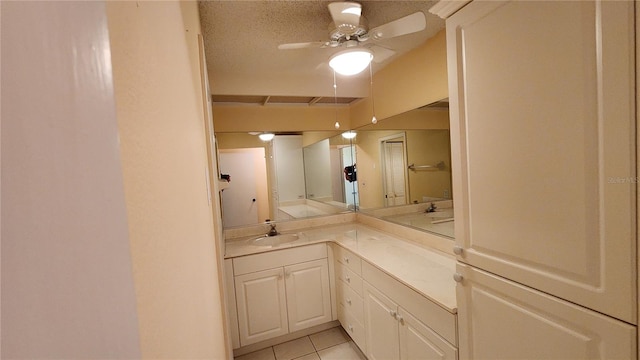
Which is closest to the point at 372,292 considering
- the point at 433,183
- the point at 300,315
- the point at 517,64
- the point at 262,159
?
the point at 300,315

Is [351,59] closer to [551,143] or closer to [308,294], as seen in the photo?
[551,143]

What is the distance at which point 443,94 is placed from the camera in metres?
1.79

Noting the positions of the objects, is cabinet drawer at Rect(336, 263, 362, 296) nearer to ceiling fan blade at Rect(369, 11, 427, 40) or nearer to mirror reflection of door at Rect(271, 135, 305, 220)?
mirror reflection of door at Rect(271, 135, 305, 220)

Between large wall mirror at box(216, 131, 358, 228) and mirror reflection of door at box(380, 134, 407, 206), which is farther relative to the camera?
large wall mirror at box(216, 131, 358, 228)

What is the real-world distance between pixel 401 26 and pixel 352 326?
2.01 metres

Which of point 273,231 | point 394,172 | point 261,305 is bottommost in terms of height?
point 261,305

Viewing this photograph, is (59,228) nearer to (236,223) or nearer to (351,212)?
(236,223)

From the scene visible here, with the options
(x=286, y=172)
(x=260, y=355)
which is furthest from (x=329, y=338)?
(x=286, y=172)

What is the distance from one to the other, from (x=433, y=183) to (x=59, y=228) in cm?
216

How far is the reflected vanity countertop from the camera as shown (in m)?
1.34

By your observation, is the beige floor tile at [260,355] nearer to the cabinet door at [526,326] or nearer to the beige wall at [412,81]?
the cabinet door at [526,326]

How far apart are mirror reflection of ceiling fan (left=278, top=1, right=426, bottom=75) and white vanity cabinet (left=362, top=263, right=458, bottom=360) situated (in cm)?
130

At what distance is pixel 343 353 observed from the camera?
A: 2.03 m

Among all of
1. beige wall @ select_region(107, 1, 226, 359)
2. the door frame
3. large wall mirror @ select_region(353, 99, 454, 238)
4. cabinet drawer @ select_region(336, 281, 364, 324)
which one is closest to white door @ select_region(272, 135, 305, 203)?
large wall mirror @ select_region(353, 99, 454, 238)
